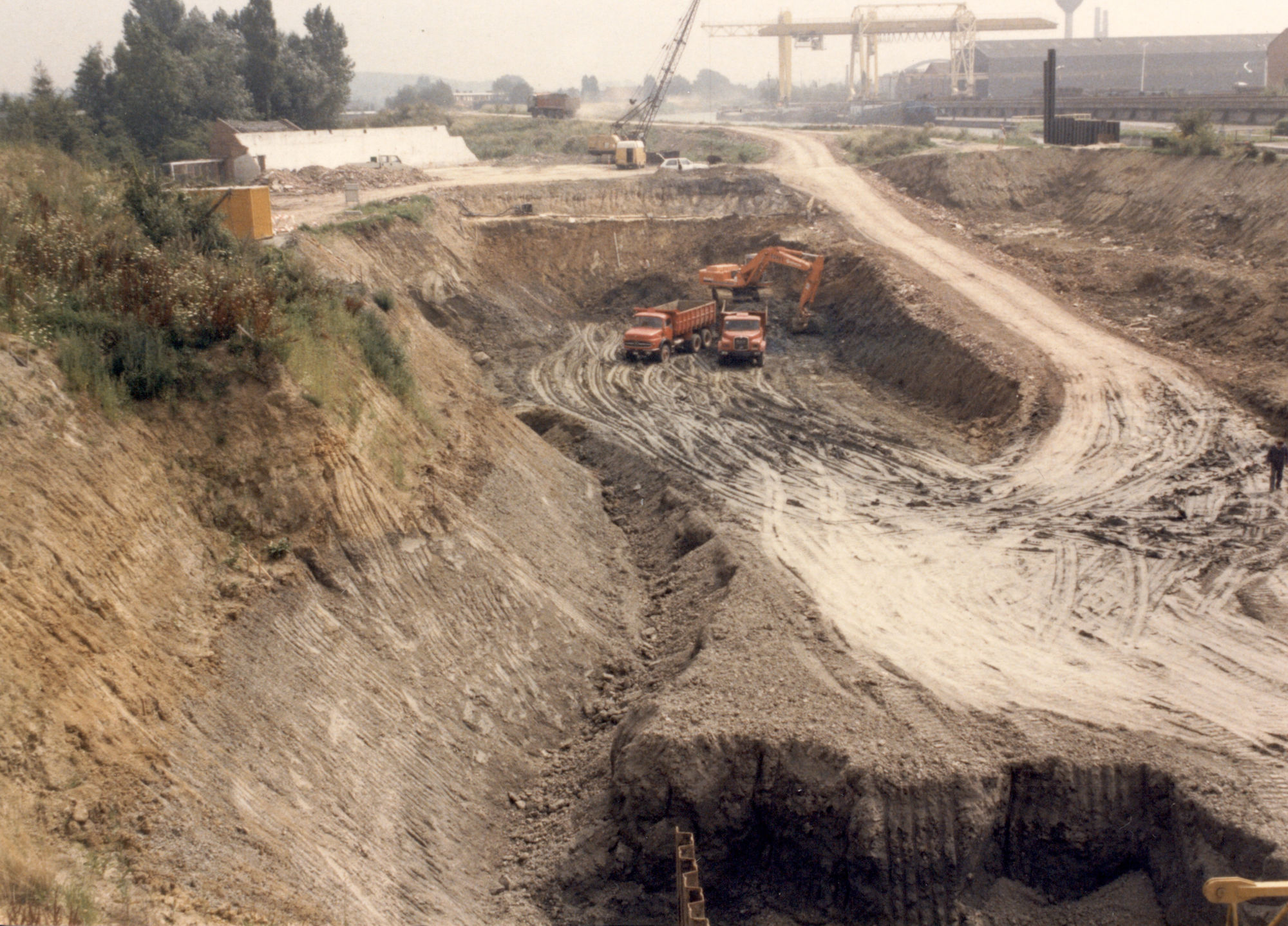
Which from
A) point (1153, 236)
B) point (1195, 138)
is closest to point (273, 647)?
point (1153, 236)

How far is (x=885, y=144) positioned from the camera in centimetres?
5594

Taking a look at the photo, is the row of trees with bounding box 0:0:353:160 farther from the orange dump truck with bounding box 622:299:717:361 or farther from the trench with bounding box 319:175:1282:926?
the trench with bounding box 319:175:1282:926

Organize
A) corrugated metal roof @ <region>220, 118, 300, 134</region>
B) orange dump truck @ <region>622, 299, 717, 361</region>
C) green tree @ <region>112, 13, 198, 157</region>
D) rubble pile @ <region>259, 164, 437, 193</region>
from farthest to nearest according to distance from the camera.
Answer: green tree @ <region>112, 13, 198, 157</region>
corrugated metal roof @ <region>220, 118, 300, 134</region>
rubble pile @ <region>259, 164, 437, 193</region>
orange dump truck @ <region>622, 299, 717, 361</region>

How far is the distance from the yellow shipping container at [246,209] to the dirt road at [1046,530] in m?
9.01

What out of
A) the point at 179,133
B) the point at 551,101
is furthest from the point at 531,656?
the point at 551,101

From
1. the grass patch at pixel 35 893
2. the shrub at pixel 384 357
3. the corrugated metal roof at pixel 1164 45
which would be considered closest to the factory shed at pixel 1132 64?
the corrugated metal roof at pixel 1164 45

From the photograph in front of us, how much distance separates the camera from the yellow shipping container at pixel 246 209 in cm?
2280

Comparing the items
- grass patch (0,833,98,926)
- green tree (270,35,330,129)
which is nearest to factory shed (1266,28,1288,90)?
green tree (270,35,330,129)

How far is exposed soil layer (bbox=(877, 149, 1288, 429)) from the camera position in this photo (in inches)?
1050

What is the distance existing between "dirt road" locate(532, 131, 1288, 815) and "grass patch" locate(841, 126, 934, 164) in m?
26.1

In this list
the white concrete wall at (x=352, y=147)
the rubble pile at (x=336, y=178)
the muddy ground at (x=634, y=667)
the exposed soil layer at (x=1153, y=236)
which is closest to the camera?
the muddy ground at (x=634, y=667)

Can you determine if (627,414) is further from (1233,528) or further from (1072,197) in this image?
(1072,197)

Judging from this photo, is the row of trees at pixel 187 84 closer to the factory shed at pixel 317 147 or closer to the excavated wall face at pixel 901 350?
the factory shed at pixel 317 147

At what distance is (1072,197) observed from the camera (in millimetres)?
43781
